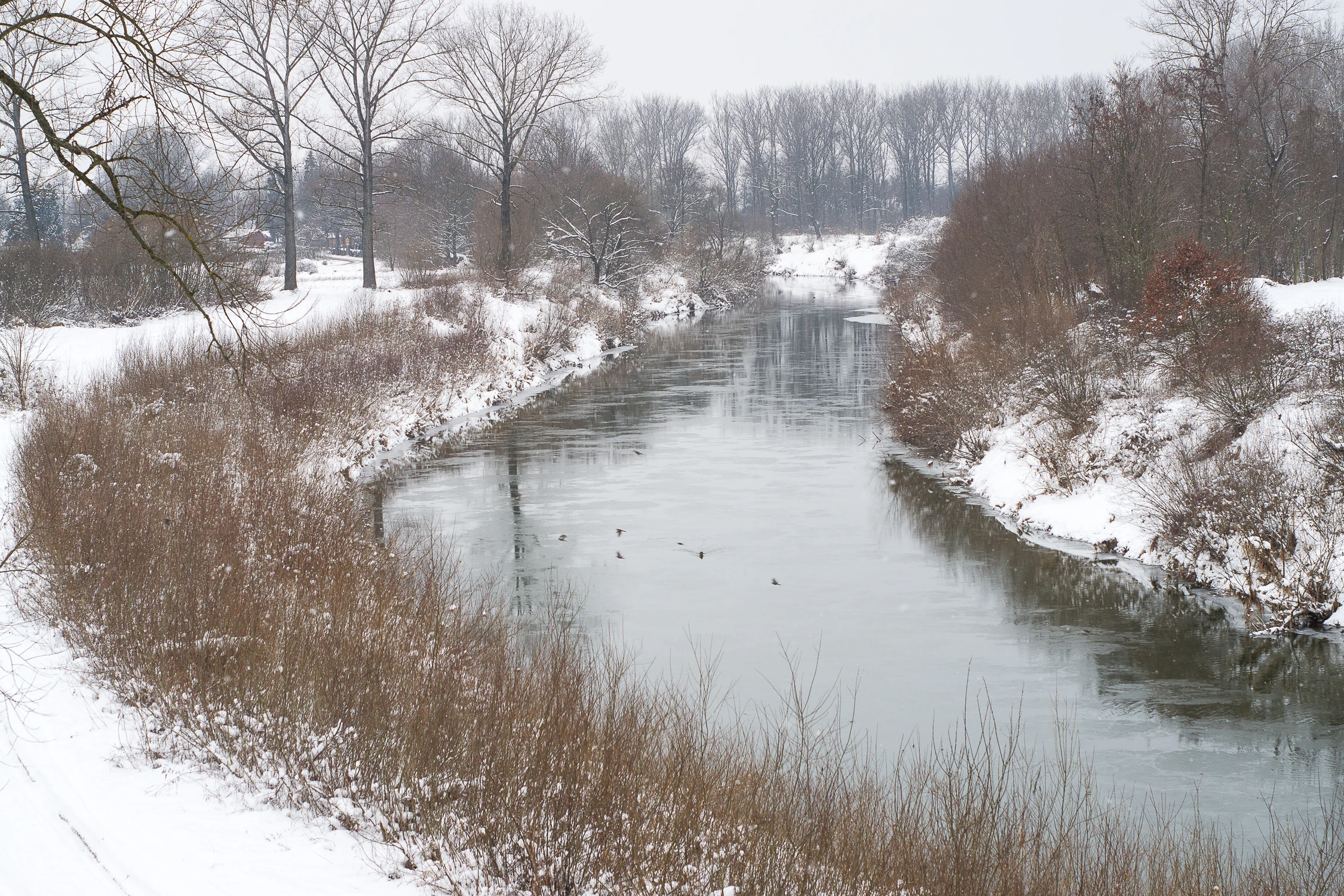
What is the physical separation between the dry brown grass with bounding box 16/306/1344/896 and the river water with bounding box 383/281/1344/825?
0.68m

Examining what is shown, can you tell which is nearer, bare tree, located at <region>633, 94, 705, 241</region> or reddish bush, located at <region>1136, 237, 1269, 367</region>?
reddish bush, located at <region>1136, 237, 1269, 367</region>

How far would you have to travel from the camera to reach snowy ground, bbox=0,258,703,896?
519 cm

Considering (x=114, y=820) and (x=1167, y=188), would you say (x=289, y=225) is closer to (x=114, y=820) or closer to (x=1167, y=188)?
(x=1167, y=188)

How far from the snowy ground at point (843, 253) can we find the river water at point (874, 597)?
59201 millimetres

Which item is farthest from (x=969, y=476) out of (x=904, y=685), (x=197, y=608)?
(x=197, y=608)

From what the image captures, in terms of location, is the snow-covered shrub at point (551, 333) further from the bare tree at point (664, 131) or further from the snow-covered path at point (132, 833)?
the bare tree at point (664, 131)

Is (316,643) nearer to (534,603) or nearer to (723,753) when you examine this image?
(723,753)

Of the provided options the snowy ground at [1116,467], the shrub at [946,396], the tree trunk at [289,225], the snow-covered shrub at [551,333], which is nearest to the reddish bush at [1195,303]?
the snowy ground at [1116,467]

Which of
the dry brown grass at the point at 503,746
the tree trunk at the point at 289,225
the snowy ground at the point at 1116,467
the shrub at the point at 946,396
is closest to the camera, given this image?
the dry brown grass at the point at 503,746

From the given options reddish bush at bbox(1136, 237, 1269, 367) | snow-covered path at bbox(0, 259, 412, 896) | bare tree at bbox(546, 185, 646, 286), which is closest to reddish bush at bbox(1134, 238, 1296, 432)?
reddish bush at bbox(1136, 237, 1269, 367)

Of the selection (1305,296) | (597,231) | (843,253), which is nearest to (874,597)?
(1305,296)

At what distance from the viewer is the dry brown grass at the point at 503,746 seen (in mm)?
5363

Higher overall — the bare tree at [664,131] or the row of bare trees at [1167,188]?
the bare tree at [664,131]

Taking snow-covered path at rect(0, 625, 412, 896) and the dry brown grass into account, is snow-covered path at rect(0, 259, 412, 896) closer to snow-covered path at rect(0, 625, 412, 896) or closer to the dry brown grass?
snow-covered path at rect(0, 625, 412, 896)
